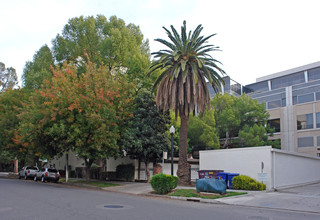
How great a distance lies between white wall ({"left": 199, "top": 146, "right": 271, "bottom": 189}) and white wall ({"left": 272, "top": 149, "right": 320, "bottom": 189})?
1.83 feet

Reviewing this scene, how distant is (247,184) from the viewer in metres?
20.7

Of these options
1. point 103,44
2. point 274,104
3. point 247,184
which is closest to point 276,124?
point 274,104

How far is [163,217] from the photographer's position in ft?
33.1

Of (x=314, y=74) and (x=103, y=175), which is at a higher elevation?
(x=314, y=74)

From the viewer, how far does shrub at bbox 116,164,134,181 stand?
3081 centimetres

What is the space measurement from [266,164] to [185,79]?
333 inches

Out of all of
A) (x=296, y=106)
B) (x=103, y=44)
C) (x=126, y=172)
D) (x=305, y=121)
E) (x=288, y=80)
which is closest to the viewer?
(x=126, y=172)

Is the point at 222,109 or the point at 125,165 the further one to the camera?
the point at 222,109

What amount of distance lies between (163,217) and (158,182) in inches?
376

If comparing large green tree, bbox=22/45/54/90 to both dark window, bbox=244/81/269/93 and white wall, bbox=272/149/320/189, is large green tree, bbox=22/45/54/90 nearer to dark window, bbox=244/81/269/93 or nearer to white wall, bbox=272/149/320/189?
white wall, bbox=272/149/320/189

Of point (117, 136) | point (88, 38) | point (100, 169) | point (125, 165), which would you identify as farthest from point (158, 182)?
point (88, 38)

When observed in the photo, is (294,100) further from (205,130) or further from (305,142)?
(205,130)

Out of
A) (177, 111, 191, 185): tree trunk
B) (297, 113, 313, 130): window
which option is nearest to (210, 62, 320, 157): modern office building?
(297, 113, 313, 130): window

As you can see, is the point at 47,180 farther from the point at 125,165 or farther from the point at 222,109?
the point at 222,109
